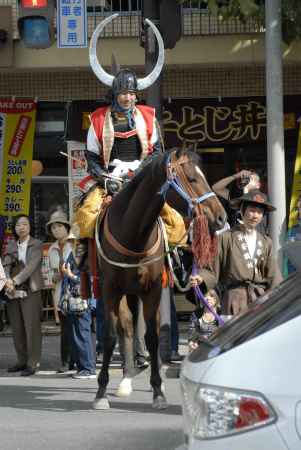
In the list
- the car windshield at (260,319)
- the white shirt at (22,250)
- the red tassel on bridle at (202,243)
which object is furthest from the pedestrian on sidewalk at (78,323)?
the car windshield at (260,319)

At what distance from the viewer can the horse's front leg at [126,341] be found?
946cm

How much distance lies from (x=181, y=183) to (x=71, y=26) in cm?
622

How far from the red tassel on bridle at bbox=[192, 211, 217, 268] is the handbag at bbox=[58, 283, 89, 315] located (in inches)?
117

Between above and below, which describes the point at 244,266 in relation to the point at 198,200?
below

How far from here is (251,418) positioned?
368 centimetres

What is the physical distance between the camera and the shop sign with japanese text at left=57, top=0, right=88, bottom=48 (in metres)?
13.6

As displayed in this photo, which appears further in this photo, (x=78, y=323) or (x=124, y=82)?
(x=78, y=323)

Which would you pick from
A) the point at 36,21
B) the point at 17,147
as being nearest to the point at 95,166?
the point at 36,21

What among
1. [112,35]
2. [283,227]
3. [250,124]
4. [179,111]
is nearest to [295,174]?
[250,124]

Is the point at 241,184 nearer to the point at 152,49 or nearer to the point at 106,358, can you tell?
the point at 152,49

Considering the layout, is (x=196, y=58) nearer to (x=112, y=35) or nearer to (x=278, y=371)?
(x=112, y=35)

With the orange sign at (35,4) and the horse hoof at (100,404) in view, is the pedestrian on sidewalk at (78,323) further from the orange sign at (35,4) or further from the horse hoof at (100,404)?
the orange sign at (35,4)

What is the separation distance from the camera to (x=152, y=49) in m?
11.5

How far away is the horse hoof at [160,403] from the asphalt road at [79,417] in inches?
2.5
